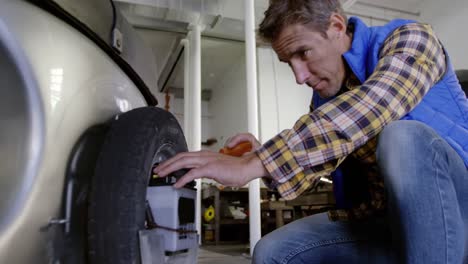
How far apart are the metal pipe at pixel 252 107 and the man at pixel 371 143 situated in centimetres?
197

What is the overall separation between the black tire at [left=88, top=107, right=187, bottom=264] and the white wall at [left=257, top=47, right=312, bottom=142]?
5131 mm

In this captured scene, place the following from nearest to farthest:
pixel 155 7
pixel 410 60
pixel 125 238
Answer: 1. pixel 125 238
2. pixel 410 60
3. pixel 155 7

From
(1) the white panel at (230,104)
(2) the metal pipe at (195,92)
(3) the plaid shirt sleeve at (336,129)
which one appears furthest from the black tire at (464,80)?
(1) the white panel at (230,104)

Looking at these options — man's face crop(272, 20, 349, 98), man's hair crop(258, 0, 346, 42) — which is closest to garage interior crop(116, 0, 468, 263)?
man's face crop(272, 20, 349, 98)

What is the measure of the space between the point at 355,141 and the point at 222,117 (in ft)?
25.1

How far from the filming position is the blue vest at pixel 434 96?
2.84 feet

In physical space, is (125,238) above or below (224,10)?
below

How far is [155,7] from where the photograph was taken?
14.3 feet

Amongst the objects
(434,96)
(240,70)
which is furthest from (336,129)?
(240,70)

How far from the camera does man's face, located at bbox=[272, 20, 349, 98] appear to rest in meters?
1.00

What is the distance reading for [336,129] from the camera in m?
0.74

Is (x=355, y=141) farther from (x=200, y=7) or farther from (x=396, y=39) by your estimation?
(x=200, y=7)

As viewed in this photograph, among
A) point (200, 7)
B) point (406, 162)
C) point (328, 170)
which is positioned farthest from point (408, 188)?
point (200, 7)

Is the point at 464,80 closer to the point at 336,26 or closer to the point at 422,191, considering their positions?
the point at 336,26
